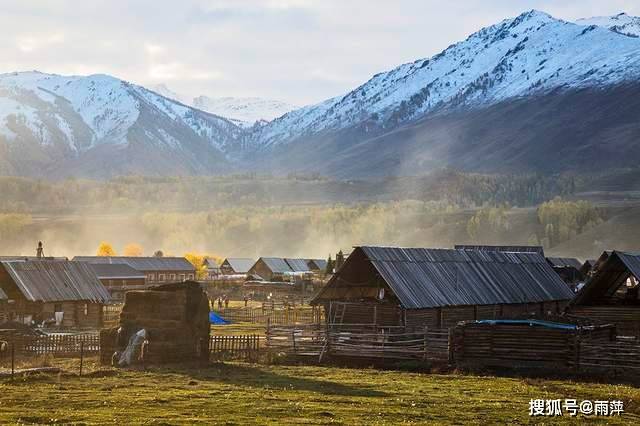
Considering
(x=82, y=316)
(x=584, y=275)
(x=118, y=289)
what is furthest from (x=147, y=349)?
(x=118, y=289)

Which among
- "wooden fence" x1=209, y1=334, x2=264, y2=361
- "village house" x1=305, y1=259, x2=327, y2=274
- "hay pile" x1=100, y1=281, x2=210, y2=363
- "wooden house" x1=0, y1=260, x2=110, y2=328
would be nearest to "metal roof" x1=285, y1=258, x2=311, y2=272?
"village house" x1=305, y1=259, x2=327, y2=274

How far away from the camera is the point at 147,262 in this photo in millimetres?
157500

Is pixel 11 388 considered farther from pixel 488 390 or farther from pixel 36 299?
pixel 36 299

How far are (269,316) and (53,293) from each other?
1926 centimetres

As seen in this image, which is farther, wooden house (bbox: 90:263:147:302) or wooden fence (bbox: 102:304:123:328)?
wooden house (bbox: 90:263:147:302)

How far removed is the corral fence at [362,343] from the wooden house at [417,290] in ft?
5.82

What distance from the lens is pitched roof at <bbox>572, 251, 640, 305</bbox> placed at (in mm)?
49353

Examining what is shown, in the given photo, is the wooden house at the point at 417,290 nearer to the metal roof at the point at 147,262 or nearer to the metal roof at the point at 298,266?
the metal roof at the point at 147,262

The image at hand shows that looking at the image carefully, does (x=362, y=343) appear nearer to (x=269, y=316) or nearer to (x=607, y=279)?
(x=607, y=279)

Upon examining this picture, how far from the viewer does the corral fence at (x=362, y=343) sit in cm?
4547

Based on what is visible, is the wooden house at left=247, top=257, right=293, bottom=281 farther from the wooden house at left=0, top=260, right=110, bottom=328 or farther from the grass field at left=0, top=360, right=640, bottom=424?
the grass field at left=0, top=360, right=640, bottom=424

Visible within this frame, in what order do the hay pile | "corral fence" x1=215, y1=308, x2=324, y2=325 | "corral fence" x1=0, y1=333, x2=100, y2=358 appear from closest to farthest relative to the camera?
1. the hay pile
2. "corral fence" x1=0, y1=333, x2=100, y2=358
3. "corral fence" x1=215, y1=308, x2=324, y2=325

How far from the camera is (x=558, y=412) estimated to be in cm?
2958

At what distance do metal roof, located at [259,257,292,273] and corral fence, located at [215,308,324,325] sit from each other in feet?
239
